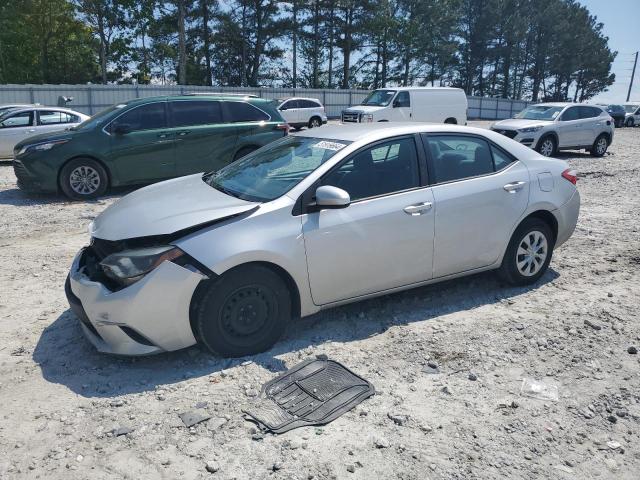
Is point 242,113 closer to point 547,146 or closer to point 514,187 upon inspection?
point 514,187

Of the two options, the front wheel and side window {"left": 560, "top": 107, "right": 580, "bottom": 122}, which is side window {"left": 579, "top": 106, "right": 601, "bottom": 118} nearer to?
side window {"left": 560, "top": 107, "right": 580, "bottom": 122}

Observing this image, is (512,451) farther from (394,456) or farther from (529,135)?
(529,135)

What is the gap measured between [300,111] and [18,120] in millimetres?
15629

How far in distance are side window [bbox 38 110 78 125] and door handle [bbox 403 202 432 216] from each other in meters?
11.7

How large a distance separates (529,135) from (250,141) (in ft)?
28.8

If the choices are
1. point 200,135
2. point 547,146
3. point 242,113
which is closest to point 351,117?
point 547,146

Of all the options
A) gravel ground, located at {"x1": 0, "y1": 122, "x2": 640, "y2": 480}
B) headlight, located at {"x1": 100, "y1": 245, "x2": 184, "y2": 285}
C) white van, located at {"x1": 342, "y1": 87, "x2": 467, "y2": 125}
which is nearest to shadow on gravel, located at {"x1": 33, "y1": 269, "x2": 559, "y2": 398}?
gravel ground, located at {"x1": 0, "y1": 122, "x2": 640, "y2": 480}

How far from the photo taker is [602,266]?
6035 millimetres

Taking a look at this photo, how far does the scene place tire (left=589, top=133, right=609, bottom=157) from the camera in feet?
55.8

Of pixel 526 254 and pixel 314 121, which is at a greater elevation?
pixel 314 121

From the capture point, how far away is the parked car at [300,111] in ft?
87.8

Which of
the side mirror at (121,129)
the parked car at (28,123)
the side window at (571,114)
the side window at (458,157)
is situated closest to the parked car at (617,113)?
the side window at (571,114)

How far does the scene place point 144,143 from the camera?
9.44 meters

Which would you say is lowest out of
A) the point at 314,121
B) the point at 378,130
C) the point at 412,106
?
the point at 314,121
